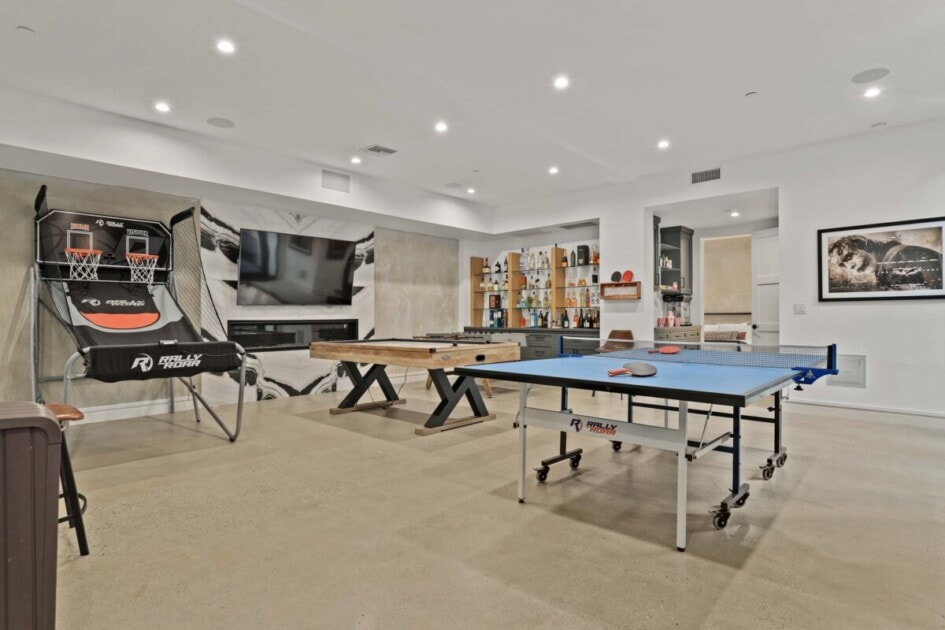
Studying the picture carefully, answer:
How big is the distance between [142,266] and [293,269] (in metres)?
1.71

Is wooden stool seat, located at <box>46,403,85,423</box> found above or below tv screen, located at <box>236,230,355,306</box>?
below

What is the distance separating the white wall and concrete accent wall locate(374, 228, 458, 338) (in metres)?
4.03

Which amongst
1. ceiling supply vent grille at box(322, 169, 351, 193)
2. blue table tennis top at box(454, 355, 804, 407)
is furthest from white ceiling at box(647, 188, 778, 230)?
ceiling supply vent grille at box(322, 169, 351, 193)

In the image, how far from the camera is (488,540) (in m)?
2.36

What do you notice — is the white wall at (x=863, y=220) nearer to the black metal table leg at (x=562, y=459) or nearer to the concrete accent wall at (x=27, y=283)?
the black metal table leg at (x=562, y=459)

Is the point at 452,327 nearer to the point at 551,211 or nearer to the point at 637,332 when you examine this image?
the point at 551,211

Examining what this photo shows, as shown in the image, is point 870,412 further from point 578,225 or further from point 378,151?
point 378,151

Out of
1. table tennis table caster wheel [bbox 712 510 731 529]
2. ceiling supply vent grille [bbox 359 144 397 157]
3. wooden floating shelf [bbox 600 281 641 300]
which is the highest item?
ceiling supply vent grille [bbox 359 144 397 157]

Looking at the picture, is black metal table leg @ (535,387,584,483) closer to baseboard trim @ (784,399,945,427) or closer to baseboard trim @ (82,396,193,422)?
baseboard trim @ (784,399,945,427)

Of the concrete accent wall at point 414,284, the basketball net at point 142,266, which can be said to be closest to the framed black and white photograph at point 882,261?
the concrete accent wall at point 414,284

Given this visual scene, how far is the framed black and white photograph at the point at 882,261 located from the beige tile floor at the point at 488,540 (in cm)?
186

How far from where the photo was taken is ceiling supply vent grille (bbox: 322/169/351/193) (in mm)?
6168

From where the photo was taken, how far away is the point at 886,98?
14.4 feet

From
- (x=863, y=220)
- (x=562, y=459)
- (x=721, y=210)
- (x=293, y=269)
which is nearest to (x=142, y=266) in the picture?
(x=293, y=269)
